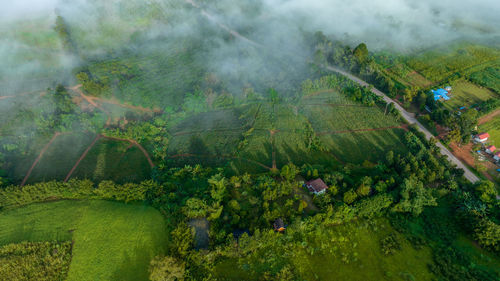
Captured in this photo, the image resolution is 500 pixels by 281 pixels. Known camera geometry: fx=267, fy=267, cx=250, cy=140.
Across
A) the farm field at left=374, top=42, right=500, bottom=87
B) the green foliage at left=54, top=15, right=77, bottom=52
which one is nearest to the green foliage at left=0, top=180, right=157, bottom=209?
the green foliage at left=54, top=15, right=77, bottom=52

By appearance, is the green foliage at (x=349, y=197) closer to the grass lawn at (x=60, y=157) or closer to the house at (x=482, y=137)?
the house at (x=482, y=137)

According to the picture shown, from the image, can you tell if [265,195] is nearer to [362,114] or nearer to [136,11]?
[362,114]

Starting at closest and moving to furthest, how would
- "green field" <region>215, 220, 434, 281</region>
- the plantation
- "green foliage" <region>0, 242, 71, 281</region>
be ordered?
1. "green foliage" <region>0, 242, 71, 281</region>
2. "green field" <region>215, 220, 434, 281</region>
3. the plantation

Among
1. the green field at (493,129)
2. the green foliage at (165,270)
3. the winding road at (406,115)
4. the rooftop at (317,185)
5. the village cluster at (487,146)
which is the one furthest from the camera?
the green field at (493,129)

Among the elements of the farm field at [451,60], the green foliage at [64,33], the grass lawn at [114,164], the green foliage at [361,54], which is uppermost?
the green foliage at [64,33]

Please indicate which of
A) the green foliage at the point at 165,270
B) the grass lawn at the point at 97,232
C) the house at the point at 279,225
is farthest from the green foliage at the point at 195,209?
the house at the point at 279,225

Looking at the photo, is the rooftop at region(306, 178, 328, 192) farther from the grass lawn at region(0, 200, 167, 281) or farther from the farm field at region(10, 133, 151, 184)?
the farm field at region(10, 133, 151, 184)
